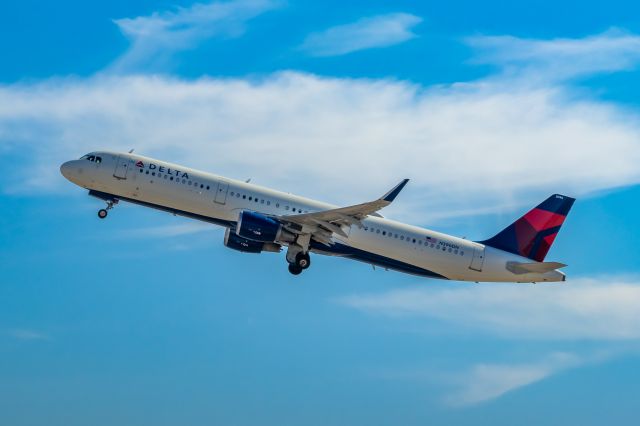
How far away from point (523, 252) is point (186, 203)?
73.8 ft

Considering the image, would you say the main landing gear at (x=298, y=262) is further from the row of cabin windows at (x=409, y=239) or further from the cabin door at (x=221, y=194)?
the cabin door at (x=221, y=194)

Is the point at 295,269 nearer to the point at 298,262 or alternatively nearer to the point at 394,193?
the point at 298,262

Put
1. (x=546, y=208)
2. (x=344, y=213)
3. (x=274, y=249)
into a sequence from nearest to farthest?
(x=344, y=213) < (x=274, y=249) < (x=546, y=208)

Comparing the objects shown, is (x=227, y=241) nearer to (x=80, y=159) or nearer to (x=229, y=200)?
(x=229, y=200)

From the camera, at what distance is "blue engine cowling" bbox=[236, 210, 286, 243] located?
6425 cm

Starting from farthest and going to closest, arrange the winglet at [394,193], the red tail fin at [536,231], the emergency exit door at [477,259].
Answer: the red tail fin at [536,231] < the emergency exit door at [477,259] < the winglet at [394,193]

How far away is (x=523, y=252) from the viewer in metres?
72.7

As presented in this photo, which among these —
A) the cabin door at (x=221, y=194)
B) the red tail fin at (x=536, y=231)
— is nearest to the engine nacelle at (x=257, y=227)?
the cabin door at (x=221, y=194)

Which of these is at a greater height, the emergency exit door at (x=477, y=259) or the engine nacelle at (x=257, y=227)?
the emergency exit door at (x=477, y=259)

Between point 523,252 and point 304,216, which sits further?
point 523,252

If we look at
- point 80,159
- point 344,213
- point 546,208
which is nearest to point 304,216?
point 344,213

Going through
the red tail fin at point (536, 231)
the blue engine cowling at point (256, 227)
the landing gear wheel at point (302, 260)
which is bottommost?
the landing gear wheel at point (302, 260)

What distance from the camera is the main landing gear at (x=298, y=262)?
6738cm

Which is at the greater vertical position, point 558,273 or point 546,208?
point 546,208
